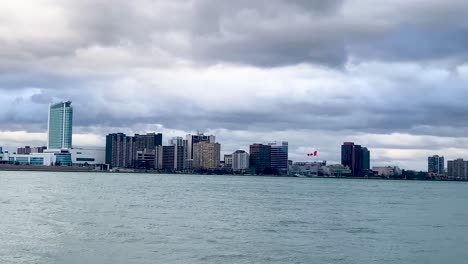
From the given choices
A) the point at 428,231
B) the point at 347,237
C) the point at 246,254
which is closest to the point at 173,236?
the point at 246,254

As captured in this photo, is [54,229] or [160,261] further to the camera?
[54,229]

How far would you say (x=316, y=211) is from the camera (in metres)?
86.4

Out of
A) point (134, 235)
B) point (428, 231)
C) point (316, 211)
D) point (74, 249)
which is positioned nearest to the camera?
point (74, 249)

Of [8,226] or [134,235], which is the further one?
[8,226]

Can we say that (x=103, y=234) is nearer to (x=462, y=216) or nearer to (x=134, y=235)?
(x=134, y=235)

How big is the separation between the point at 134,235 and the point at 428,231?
97.6ft

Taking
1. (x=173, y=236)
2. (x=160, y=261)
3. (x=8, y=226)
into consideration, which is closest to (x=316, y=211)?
(x=173, y=236)

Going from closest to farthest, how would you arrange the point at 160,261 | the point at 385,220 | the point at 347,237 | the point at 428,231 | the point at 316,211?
the point at 160,261, the point at 347,237, the point at 428,231, the point at 385,220, the point at 316,211

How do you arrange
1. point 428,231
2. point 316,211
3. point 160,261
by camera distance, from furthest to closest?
point 316,211 < point 428,231 < point 160,261

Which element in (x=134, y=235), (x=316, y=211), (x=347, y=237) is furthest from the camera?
(x=316, y=211)

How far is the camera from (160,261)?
140 feet

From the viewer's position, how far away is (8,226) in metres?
58.6

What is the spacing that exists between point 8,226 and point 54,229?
4656 mm

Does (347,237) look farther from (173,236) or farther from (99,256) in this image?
(99,256)
